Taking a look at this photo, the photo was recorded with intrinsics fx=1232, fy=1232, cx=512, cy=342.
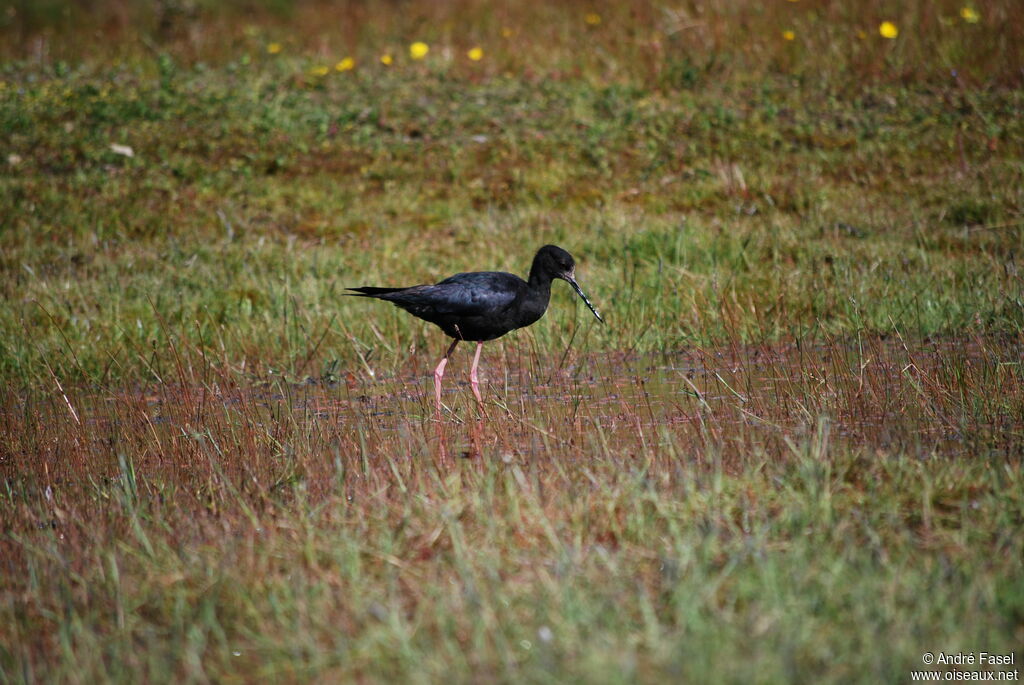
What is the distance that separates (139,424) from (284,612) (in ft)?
10.2

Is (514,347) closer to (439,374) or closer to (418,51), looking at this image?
(439,374)

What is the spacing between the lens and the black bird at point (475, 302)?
739 centimetres

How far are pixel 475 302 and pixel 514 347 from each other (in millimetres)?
1037

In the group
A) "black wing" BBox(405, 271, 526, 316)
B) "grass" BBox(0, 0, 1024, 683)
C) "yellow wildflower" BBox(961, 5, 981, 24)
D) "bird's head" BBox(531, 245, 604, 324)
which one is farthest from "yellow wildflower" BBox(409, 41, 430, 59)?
"black wing" BBox(405, 271, 526, 316)

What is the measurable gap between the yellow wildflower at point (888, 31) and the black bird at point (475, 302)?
7644 millimetres

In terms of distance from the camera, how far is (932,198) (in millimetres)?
10469

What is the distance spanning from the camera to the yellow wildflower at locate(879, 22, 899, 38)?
44.8ft

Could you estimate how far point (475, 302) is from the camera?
7.37 metres

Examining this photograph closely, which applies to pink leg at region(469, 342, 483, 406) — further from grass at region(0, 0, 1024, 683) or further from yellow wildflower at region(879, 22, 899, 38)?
yellow wildflower at region(879, 22, 899, 38)

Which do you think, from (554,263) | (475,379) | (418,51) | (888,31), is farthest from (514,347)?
(888,31)

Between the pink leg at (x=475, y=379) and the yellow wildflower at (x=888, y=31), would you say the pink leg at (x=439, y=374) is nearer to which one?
the pink leg at (x=475, y=379)

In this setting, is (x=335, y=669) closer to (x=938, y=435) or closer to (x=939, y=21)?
(x=938, y=435)

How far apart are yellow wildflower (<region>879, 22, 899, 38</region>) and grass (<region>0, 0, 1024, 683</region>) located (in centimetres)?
13

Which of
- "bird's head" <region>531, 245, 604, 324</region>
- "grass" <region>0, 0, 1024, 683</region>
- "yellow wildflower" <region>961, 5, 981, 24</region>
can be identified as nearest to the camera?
"grass" <region>0, 0, 1024, 683</region>
